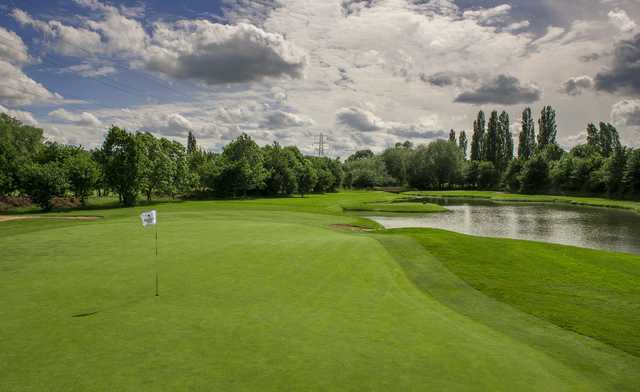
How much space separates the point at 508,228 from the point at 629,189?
6407cm

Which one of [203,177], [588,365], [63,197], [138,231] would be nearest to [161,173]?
[63,197]

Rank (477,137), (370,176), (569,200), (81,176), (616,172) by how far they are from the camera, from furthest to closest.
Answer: (477,137)
(370,176)
(616,172)
(569,200)
(81,176)

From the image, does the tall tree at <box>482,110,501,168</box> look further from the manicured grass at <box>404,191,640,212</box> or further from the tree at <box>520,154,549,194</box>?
the manicured grass at <box>404,191,640,212</box>

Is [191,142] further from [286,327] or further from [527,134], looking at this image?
[286,327]

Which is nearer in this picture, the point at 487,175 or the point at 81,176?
the point at 81,176

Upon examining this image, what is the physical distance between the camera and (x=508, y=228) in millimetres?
44750

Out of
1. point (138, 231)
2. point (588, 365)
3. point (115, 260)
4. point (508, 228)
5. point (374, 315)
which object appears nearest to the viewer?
point (588, 365)

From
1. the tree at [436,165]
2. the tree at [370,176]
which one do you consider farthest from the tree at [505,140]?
the tree at [370,176]

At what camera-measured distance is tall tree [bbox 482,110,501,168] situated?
145 meters

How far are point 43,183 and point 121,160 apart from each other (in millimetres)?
11093

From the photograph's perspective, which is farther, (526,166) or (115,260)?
(526,166)

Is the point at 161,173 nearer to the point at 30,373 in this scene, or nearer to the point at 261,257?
the point at 261,257

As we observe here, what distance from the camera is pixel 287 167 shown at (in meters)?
99.4

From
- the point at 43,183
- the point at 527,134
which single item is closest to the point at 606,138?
the point at 527,134
